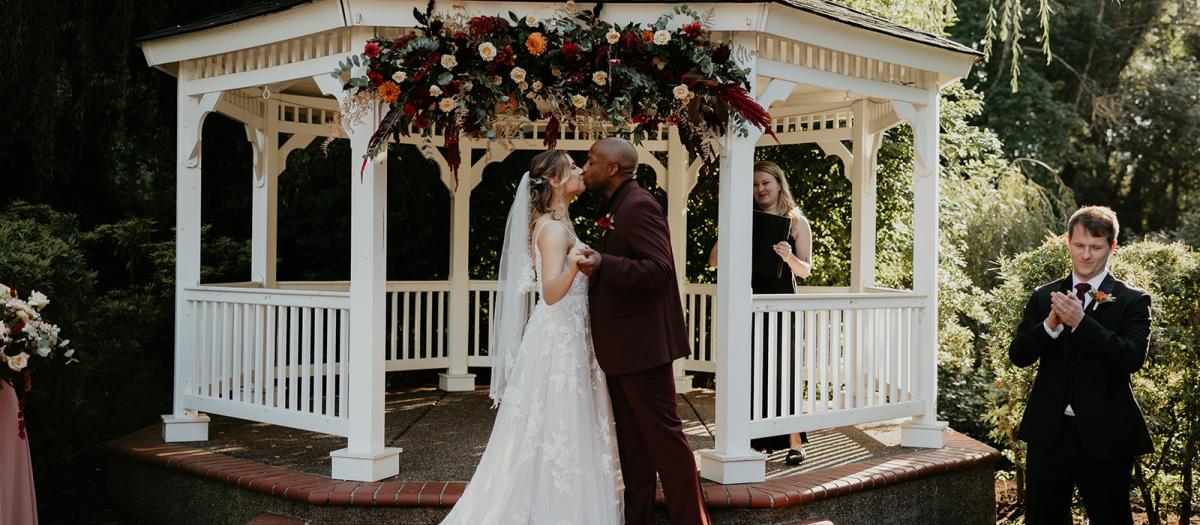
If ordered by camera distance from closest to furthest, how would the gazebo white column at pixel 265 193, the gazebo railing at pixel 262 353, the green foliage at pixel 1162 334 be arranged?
the gazebo railing at pixel 262 353 → the green foliage at pixel 1162 334 → the gazebo white column at pixel 265 193

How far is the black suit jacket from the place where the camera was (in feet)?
13.1

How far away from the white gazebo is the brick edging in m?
0.19

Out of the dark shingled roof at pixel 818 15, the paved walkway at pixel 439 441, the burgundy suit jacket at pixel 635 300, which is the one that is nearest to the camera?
the burgundy suit jacket at pixel 635 300

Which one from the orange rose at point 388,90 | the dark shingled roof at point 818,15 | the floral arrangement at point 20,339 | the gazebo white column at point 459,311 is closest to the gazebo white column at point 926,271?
the dark shingled roof at point 818,15

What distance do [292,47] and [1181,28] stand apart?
735 inches

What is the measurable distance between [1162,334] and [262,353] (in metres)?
5.55

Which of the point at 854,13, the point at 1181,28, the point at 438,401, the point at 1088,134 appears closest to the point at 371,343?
the point at 438,401

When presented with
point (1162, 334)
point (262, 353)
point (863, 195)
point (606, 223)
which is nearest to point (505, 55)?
point (606, 223)

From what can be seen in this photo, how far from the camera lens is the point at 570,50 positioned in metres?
4.77

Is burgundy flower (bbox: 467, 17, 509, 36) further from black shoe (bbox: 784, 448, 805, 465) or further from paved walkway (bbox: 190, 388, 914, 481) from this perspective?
black shoe (bbox: 784, 448, 805, 465)

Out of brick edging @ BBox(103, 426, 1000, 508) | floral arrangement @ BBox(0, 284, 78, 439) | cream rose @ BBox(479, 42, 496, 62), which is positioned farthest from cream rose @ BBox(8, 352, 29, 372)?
cream rose @ BBox(479, 42, 496, 62)

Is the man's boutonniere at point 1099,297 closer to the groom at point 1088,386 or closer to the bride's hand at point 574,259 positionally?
the groom at point 1088,386

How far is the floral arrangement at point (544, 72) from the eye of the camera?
15.6ft

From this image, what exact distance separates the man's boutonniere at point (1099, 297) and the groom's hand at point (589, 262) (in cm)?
205
